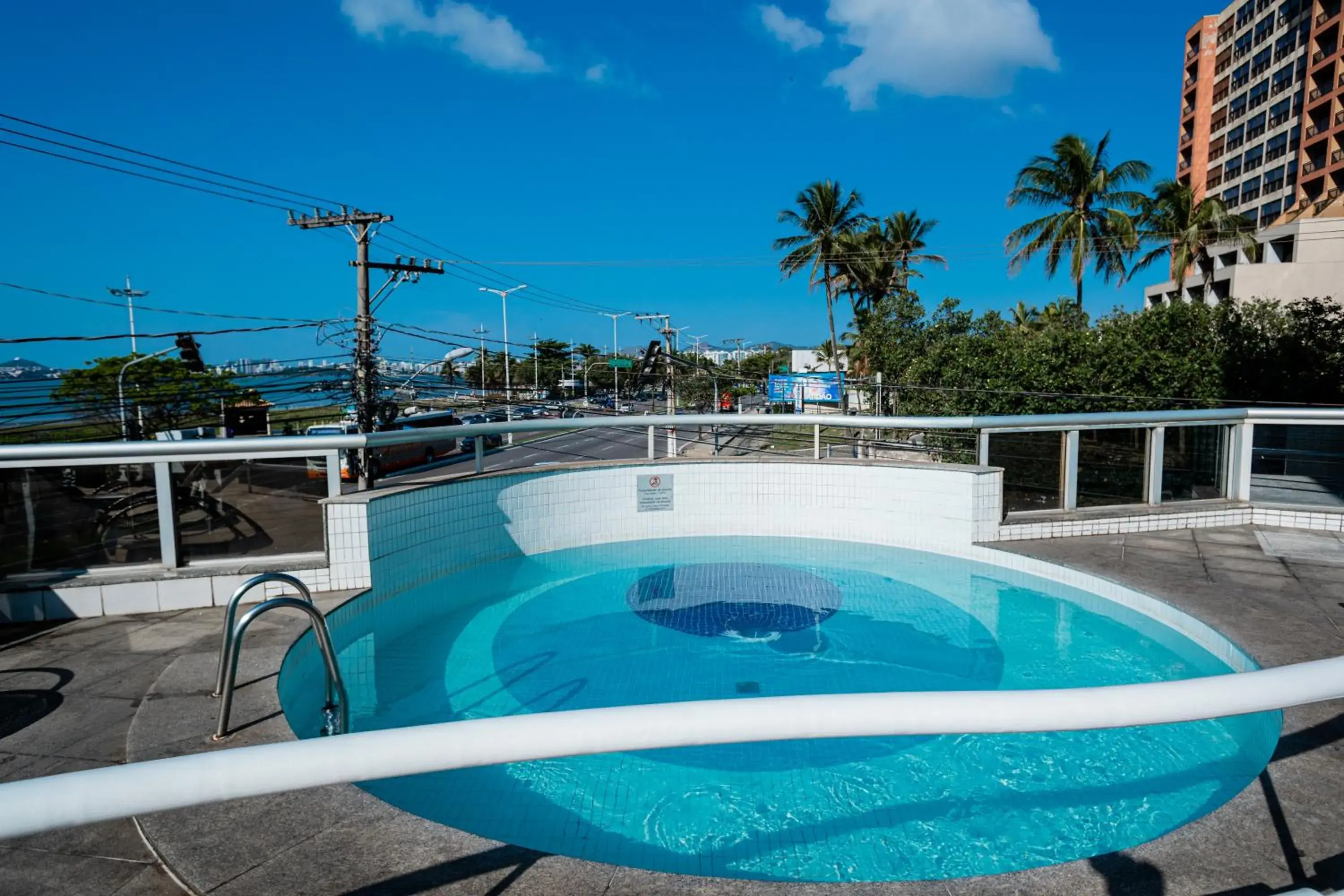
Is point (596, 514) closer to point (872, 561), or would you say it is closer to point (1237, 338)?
point (872, 561)

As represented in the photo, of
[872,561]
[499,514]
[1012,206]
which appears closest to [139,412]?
[499,514]

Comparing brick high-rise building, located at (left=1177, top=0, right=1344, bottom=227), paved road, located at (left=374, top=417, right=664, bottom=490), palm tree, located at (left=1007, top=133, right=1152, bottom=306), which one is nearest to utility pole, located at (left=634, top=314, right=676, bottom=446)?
paved road, located at (left=374, top=417, right=664, bottom=490)

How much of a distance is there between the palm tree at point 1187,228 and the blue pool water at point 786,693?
3465 centimetres

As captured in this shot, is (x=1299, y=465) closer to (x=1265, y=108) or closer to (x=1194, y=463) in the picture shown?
(x=1194, y=463)

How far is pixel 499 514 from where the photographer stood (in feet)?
26.7

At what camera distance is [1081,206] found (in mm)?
30250

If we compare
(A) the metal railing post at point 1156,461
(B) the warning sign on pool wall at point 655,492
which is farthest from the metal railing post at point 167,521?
(A) the metal railing post at point 1156,461

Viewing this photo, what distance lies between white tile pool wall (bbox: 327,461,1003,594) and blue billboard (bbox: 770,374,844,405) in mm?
24703

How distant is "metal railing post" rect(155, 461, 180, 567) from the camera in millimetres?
5543

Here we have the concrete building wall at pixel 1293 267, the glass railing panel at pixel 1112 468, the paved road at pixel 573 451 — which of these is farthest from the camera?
the paved road at pixel 573 451

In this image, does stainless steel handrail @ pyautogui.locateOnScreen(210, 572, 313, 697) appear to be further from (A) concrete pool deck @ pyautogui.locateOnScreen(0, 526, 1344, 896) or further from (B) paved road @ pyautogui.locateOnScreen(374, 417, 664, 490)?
(B) paved road @ pyautogui.locateOnScreen(374, 417, 664, 490)

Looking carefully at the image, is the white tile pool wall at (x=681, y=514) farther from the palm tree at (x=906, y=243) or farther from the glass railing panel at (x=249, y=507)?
the palm tree at (x=906, y=243)

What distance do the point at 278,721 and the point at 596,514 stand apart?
5.60 m

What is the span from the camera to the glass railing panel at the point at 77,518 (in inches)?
208
